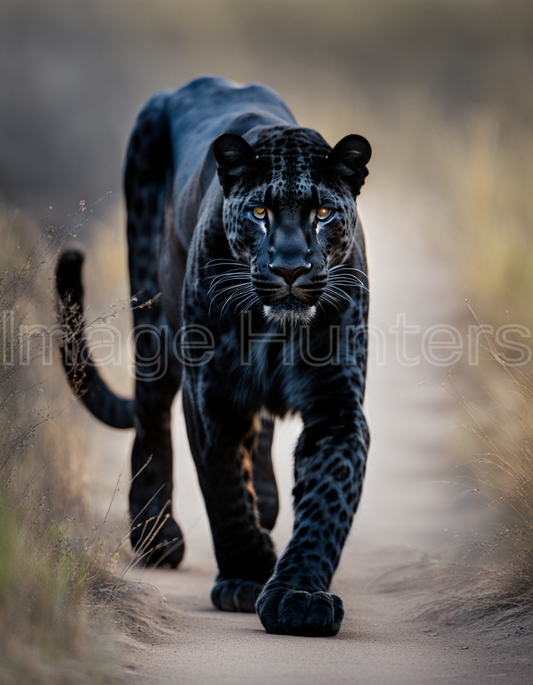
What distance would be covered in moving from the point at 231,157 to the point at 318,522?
1.40m

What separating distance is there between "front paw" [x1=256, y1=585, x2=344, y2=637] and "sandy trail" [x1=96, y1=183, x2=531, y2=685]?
49 millimetres

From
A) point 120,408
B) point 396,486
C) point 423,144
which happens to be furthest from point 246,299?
point 423,144

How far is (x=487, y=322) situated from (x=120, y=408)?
3884 mm

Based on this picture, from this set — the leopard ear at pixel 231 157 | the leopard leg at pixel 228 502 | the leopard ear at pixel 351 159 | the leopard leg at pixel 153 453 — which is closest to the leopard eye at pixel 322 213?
the leopard ear at pixel 351 159

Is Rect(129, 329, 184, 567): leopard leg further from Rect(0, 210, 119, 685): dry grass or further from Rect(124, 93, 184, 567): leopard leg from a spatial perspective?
Rect(0, 210, 119, 685): dry grass

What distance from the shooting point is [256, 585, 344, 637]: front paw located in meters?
2.80

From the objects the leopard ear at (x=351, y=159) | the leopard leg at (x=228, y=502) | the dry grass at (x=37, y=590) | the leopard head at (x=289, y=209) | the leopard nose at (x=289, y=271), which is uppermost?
the leopard ear at (x=351, y=159)

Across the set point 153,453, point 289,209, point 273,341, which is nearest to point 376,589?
point 273,341

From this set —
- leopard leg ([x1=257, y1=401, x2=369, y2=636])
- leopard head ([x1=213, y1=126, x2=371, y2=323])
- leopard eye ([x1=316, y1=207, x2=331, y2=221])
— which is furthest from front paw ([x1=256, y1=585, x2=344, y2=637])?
leopard eye ([x1=316, y1=207, x2=331, y2=221])

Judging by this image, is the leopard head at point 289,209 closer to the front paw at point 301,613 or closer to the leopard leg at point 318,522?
the leopard leg at point 318,522

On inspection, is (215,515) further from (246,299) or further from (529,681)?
(529,681)

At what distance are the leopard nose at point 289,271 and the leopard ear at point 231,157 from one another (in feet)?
1.70

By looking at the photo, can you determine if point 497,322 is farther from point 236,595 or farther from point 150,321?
point 236,595

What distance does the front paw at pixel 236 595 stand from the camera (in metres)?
3.54
